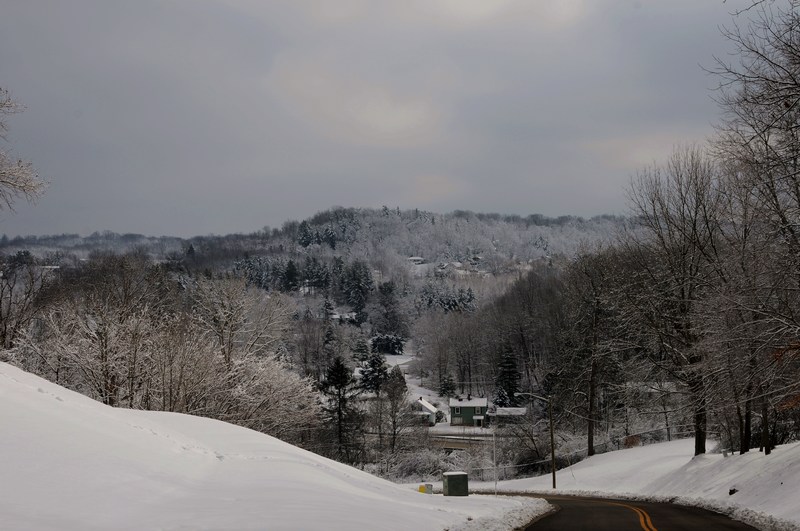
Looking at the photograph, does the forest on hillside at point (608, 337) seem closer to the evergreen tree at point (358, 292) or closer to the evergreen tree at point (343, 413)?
the evergreen tree at point (343, 413)

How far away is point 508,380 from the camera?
8988 centimetres

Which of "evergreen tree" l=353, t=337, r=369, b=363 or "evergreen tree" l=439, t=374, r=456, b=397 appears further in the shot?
"evergreen tree" l=439, t=374, r=456, b=397

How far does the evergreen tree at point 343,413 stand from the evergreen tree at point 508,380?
3147cm

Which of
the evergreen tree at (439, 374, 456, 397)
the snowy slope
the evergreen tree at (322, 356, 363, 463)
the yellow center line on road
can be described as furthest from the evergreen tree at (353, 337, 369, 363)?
the snowy slope

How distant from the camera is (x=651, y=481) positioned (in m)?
31.8

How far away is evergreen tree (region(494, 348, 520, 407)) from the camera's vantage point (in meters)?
89.1

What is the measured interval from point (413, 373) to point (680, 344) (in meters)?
115

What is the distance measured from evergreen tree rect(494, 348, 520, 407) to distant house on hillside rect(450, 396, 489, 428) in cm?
454

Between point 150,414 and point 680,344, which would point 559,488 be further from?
point 150,414

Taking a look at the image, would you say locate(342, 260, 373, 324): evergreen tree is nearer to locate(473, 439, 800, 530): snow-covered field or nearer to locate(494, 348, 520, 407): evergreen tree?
locate(494, 348, 520, 407): evergreen tree

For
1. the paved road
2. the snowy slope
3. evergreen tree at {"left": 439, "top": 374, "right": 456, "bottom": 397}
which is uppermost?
the snowy slope

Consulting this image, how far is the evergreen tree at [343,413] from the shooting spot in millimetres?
60250

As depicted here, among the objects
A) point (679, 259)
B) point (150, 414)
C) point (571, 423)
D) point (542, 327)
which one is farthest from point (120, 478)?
point (542, 327)

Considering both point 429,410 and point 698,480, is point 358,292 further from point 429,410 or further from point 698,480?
point 698,480
